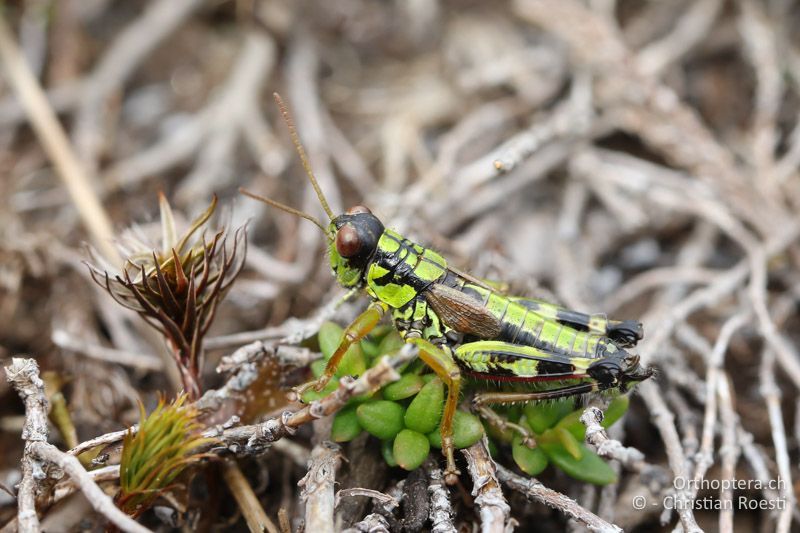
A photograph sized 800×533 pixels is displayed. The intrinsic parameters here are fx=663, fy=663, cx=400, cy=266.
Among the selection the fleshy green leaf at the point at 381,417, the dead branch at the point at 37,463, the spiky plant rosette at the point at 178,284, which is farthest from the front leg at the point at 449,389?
the dead branch at the point at 37,463

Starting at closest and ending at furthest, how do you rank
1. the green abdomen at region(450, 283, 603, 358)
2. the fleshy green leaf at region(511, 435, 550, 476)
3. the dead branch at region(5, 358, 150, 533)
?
the dead branch at region(5, 358, 150, 533) < the fleshy green leaf at region(511, 435, 550, 476) < the green abdomen at region(450, 283, 603, 358)

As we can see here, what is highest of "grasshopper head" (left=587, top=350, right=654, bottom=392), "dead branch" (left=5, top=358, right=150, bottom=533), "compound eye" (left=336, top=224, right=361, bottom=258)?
"compound eye" (left=336, top=224, right=361, bottom=258)

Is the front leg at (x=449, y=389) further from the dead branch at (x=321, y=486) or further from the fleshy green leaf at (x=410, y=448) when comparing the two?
the dead branch at (x=321, y=486)

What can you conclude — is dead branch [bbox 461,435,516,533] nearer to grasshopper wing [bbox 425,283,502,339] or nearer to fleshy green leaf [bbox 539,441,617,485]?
fleshy green leaf [bbox 539,441,617,485]

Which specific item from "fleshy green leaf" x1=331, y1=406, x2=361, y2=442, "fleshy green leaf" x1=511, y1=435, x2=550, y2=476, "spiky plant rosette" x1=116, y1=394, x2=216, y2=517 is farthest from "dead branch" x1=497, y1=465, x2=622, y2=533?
"spiky plant rosette" x1=116, y1=394, x2=216, y2=517

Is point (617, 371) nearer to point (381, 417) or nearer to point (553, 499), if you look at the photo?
point (553, 499)

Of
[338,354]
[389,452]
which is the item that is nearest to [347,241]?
[338,354]
